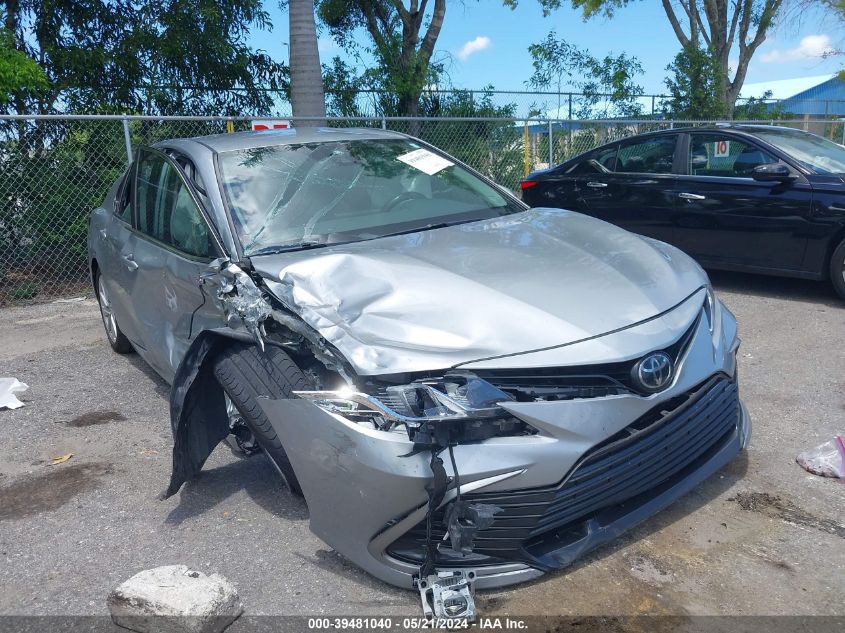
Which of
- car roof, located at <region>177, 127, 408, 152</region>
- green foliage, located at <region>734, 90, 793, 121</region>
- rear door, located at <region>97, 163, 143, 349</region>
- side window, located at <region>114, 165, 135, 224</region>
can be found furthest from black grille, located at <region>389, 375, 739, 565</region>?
A: green foliage, located at <region>734, 90, 793, 121</region>

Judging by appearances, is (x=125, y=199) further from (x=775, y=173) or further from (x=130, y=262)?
(x=775, y=173)

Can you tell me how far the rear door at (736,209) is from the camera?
6758 mm

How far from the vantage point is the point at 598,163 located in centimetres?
830

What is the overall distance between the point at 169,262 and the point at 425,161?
61.1 inches

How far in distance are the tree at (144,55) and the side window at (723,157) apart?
6.37m

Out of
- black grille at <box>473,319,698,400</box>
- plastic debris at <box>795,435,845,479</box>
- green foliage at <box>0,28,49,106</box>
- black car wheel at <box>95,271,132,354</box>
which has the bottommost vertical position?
plastic debris at <box>795,435,845,479</box>

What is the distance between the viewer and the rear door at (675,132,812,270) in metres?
6.76

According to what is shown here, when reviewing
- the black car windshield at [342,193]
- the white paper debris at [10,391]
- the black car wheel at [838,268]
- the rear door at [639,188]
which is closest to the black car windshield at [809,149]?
the black car wheel at [838,268]

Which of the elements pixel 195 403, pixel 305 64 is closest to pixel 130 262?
pixel 195 403

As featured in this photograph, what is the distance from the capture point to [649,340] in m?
2.82

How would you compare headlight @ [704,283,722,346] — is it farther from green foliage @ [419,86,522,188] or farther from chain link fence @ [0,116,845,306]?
green foliage @ [419,86,522,188]

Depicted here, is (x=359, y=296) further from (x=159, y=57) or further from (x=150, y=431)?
(x=159, y=57)

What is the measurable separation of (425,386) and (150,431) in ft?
8.40

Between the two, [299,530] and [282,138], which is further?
[282,138]
